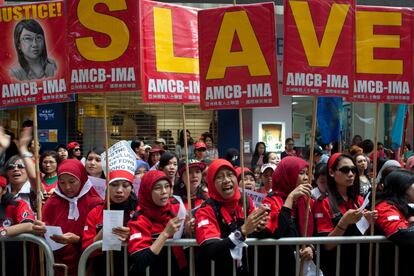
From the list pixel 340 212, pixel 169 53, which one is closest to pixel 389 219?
pixel 340 212

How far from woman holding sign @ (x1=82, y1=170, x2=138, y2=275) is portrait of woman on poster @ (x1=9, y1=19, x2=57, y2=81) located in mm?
1063

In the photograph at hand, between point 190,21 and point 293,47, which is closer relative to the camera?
point 293,47

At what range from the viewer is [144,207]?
4.34 meters

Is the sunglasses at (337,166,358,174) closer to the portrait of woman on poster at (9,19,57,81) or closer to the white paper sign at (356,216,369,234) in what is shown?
the white paper sign at (356,216,369,234)

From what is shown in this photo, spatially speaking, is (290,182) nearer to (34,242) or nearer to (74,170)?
(74,170)

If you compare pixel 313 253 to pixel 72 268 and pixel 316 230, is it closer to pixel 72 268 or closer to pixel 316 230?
pixel 316 230

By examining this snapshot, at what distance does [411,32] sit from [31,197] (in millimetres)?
4009

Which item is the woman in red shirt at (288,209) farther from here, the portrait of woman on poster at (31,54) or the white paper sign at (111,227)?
the portrait of woman on poster at (31,54)

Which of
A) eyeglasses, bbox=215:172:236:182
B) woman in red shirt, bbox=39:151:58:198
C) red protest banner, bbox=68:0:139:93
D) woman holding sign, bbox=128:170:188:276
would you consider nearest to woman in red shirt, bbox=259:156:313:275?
eyeglasses, bbox=215:172:236:182

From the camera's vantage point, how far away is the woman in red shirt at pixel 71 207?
4.58 metres

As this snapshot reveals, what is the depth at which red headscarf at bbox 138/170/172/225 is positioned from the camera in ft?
14.1

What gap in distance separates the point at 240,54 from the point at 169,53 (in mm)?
739

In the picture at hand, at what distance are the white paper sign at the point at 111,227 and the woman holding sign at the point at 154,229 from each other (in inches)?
4.1

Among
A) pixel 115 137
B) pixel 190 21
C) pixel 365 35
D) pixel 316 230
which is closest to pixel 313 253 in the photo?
pixel 316 230
